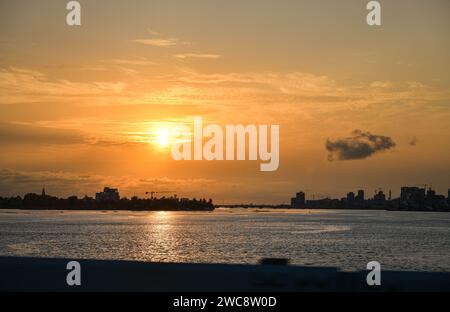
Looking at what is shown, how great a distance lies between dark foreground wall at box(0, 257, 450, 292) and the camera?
20875mm

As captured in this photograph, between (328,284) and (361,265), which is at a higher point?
(328,284)

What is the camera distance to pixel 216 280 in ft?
70.4

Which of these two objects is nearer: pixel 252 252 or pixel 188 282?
pixel 188 282

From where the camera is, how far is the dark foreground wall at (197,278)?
20.9 meters

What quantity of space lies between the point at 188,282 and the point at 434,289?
8.67m

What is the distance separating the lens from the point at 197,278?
2156 centimetres
